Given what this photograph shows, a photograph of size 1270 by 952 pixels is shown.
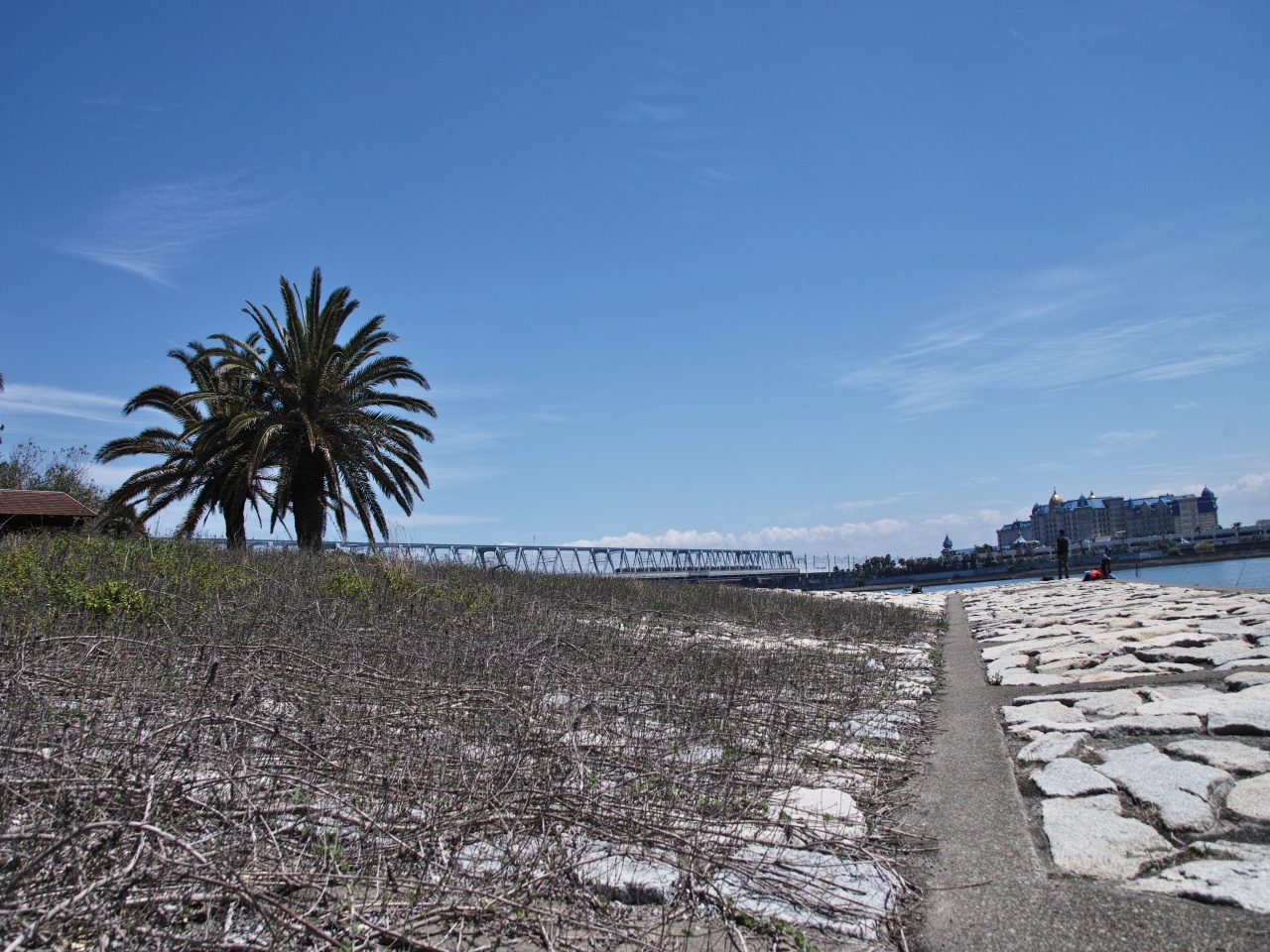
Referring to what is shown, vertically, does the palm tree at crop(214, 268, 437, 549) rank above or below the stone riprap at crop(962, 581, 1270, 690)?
above

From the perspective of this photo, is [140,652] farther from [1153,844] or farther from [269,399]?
[269,399]

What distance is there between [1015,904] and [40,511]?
17.1 metres

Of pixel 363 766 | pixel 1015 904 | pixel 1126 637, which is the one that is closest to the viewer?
pixel 1015 904

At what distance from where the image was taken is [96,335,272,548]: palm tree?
54.0 ft

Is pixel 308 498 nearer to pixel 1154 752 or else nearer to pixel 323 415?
pixel 323 415

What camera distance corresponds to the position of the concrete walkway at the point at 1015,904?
222 centimetres

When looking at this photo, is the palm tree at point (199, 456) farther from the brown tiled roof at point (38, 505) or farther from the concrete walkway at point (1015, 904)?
the concrete walkway at point (1015, 904)

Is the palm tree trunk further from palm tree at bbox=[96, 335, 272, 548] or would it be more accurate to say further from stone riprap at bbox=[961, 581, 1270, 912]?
stone riprap at bbox=[961, 581, 1270, 912]

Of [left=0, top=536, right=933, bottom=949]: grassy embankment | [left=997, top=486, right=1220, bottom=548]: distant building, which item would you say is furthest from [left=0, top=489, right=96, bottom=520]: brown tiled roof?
[left=997, top=486, right=1220, bottom=548]: distant building

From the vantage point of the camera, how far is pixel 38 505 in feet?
49.2

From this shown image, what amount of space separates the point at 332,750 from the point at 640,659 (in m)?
3.10

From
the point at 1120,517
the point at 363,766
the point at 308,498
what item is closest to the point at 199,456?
the point at 308,498

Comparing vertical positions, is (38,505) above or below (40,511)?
above

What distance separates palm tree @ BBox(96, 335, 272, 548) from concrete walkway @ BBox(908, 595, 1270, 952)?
15.6 m
